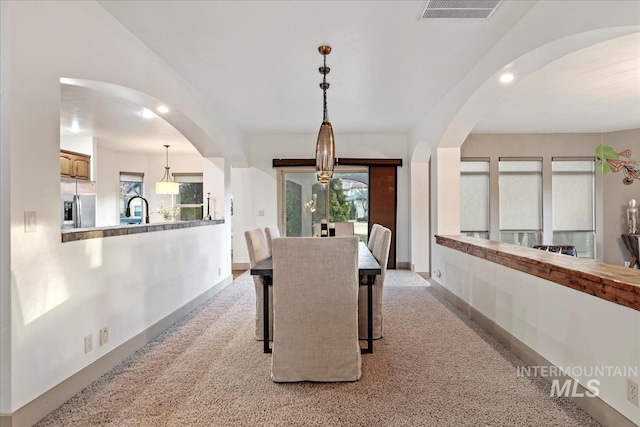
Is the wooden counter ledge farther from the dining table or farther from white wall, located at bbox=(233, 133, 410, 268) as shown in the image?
white wall, located at bbox=(233, 133, 410, 268)

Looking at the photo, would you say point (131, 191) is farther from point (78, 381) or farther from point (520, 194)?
point (520, 194)

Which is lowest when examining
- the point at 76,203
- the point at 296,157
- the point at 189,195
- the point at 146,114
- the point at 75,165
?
the point at 76,203

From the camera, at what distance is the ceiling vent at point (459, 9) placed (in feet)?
8.27

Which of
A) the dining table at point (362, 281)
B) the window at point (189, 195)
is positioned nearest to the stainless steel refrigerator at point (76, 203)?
the dining table at point (362, 281)

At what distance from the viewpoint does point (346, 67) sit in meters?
3.70

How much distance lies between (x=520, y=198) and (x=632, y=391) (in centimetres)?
576

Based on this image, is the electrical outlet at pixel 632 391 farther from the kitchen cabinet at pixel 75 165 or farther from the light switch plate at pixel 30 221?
the kitchen cabinet at pixel 75 165

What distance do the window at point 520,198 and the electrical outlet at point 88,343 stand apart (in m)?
6.62

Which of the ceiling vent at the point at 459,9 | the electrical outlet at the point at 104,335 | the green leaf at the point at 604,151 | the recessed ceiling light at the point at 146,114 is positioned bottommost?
the electrical outlet at the point at 104,335

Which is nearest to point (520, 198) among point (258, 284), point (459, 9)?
point (459, 9)

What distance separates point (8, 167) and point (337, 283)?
6.14 feet

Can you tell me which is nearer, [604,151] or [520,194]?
[604,151]

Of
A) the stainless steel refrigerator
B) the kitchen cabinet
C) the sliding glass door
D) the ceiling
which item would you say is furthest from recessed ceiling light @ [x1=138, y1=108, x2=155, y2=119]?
the sliding glass door

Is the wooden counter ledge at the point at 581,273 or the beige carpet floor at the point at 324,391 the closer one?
the wooden counter ledge at the point at 581,273
